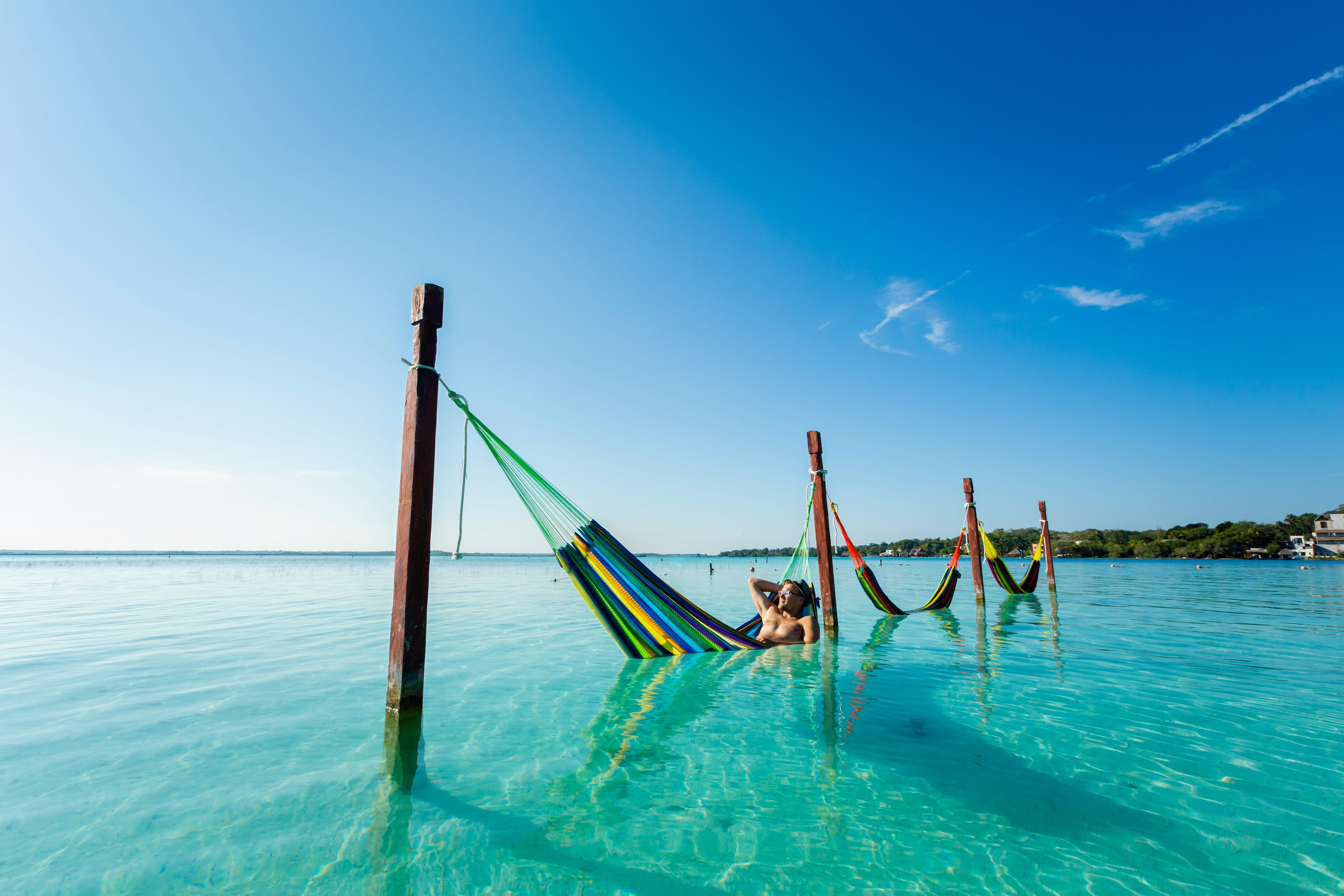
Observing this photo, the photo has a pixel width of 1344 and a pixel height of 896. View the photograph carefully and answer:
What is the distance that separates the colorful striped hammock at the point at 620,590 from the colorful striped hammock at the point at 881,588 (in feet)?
12.0

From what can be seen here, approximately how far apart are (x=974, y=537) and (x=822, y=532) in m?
7.45

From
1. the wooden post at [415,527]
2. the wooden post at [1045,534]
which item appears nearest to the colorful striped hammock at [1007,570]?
the wooden post at [1045,534]

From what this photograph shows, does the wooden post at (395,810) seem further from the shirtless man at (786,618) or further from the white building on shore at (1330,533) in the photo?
the white building on shore at (1330,533)

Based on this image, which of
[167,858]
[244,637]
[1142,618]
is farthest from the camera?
[1142,618]

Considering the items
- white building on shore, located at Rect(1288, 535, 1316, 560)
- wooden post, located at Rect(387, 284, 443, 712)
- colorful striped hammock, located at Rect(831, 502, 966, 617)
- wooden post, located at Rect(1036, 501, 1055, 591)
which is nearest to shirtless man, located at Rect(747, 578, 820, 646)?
colorful striped hammock, located at Rect(831, 502, 966, 617)

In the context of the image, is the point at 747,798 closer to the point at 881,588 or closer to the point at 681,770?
the point at 681,770

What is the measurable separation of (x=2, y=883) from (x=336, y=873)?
1.42m

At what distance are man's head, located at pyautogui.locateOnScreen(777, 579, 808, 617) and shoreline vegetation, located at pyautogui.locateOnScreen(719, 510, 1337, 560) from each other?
148 ft

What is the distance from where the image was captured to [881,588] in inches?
519

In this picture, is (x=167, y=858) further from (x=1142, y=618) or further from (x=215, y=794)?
(x=1142, y=618)

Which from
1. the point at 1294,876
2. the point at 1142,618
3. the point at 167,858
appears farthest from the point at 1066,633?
the point at 167,858

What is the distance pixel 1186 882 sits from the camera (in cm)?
242

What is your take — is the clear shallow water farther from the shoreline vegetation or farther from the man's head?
the shoreline vegetation

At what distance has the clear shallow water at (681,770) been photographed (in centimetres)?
254
